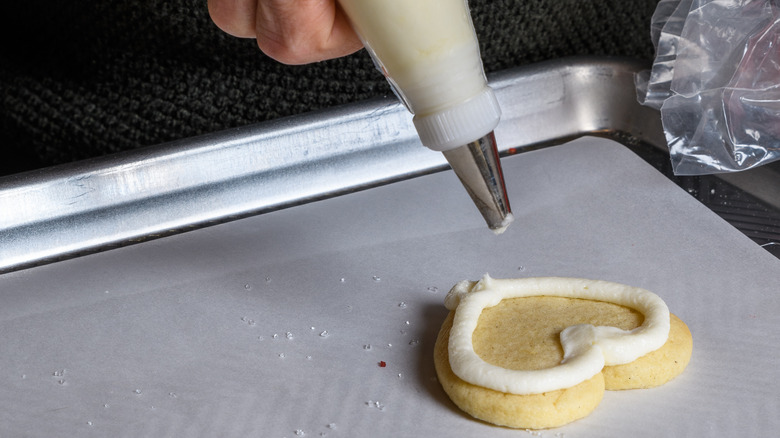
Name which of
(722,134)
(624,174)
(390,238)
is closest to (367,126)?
(390,238)

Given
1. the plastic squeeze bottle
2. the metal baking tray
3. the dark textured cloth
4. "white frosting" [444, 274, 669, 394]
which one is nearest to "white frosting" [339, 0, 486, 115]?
the plastic squeeze bottle

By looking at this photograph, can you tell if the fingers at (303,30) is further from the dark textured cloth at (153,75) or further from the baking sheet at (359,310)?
the dark textured cloth at (153,75)

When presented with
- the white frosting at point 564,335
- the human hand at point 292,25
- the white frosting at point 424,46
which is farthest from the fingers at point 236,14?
the white frosting at point 564,335

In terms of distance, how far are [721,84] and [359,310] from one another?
0.62 meters

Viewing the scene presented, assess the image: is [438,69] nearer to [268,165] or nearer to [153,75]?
[268,165]

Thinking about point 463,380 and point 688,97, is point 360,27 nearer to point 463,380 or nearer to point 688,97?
point 463,380

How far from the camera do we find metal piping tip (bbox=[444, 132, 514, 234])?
29.1 inches

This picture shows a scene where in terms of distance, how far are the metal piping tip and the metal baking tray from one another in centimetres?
44

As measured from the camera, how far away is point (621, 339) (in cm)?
83

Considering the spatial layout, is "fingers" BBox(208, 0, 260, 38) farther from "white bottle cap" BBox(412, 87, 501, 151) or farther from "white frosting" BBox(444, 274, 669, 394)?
"white frosting" BBox(444, 274, 669, 394)

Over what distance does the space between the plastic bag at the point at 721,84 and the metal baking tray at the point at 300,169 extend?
3 centimetres

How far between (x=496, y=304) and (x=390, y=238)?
8.8 inches

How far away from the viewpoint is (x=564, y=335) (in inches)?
33.5

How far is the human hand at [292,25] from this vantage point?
0.77m
